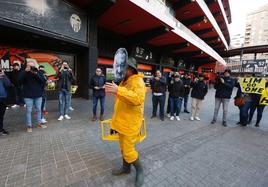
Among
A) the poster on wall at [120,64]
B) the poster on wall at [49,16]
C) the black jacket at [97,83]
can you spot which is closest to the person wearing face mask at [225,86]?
the black jacket at [97,83]

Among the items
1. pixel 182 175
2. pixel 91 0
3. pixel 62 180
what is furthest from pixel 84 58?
pixel 182 175

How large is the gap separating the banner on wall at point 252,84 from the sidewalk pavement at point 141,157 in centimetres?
146

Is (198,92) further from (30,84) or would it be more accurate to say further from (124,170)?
(30,84)

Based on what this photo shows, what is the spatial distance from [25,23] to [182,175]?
6.86 m

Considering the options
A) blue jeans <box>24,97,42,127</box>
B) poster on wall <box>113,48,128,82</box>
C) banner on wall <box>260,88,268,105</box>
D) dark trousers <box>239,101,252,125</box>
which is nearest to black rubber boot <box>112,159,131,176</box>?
poster on wall <box>113,48,128,82</box>

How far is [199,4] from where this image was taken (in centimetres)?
1291

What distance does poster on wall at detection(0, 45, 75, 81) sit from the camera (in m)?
6.25

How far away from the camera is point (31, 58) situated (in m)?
7.01

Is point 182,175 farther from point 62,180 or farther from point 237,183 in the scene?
point 62,180

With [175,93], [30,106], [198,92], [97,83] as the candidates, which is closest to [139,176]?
[30,106]

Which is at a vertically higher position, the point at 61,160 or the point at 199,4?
the point at 199,4

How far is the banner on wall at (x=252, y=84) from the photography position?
4809mm

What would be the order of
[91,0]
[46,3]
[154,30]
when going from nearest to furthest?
[46,3] < [91,0] < [154,30]

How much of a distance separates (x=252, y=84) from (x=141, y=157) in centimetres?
484
